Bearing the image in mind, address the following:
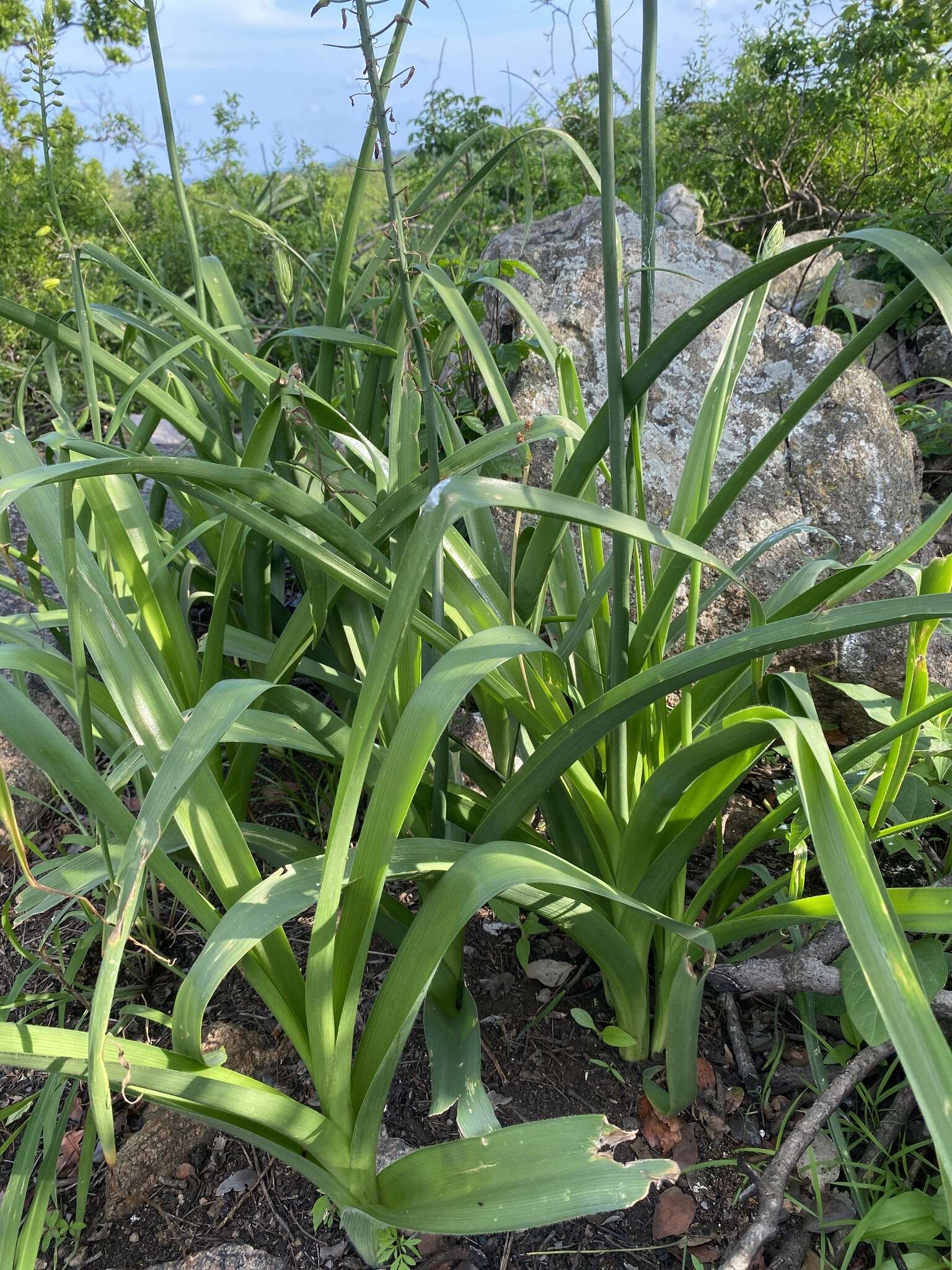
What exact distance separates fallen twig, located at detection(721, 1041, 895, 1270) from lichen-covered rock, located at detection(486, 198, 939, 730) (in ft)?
2.06

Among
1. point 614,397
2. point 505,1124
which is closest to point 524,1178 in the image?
point 505,1124

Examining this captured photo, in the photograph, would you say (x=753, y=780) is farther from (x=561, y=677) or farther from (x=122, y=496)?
(x=122, y=496)

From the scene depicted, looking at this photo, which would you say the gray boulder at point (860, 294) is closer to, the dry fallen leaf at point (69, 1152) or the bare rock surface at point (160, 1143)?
the bare rock surface at point (160, 1143)

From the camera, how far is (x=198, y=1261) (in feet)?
3.13

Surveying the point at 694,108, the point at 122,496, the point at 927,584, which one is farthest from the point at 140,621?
the point at 694,108

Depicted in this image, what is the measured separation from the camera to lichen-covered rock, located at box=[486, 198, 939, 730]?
60.7 inches

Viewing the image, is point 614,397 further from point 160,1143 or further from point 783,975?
point 160,1143

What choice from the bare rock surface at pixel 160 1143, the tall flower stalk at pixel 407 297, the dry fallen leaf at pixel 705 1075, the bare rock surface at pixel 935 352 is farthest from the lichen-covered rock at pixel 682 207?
the bare rock surface at pixel 160 1143

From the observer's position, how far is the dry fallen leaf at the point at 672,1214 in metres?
0.95

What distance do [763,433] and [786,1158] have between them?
49.1 inches

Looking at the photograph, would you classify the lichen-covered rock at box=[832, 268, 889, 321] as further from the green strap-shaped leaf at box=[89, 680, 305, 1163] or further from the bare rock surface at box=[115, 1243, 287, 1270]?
the bare rock surface at box=[115, 1243, 287, 1270]

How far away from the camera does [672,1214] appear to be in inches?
38.1

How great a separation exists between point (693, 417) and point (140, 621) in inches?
44.1

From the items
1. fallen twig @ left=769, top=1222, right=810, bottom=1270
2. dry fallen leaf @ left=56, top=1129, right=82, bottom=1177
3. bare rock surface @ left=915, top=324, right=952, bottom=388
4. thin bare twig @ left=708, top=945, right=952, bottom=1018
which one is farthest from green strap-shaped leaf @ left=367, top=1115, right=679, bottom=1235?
bare rock surface @ left=915, top=324, right=952, bottom=388
